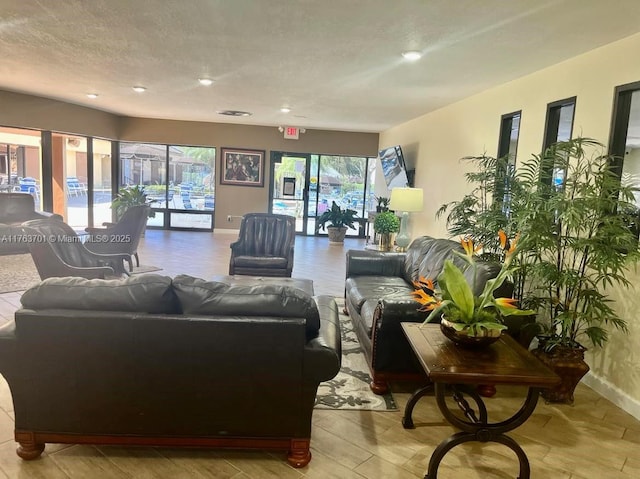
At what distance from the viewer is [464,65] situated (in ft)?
12.8

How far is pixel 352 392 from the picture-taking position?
2.94 metres

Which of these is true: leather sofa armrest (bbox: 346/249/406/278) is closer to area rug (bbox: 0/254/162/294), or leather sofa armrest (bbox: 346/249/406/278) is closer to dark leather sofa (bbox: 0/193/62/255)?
area rug (bbox: 0/254/162/294)

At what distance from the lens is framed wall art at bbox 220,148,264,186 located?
9898mm

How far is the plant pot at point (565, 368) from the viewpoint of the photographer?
113 inches

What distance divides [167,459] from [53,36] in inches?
132

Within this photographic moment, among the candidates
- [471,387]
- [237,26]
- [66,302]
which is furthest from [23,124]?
[471,387]

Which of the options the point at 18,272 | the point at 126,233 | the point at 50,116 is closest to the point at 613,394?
the point at 126,233

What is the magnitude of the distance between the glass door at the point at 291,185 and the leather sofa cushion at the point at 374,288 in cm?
596

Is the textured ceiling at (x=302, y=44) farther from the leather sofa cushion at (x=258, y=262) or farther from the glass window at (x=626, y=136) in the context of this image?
the leather sofa cushion at (x=258, y=262)

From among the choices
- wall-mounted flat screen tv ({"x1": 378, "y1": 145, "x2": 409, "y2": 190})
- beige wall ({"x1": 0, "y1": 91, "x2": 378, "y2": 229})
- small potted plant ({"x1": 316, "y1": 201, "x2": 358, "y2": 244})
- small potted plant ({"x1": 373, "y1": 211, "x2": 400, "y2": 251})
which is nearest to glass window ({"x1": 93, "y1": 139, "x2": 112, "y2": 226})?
beige wall ({"x1": 0, "y1": 91, "x2": 378, "y2": 229})

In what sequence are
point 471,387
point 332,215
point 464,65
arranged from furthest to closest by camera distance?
point 332,215 → point 464,65 → point 471,387

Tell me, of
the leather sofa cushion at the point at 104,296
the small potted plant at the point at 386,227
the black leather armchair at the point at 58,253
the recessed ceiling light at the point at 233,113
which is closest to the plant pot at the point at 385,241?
the small potted plant at the point at 386,227

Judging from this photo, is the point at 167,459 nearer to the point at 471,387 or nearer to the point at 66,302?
the point at 66,302

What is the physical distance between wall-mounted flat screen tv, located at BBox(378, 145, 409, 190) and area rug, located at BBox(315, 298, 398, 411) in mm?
4246
